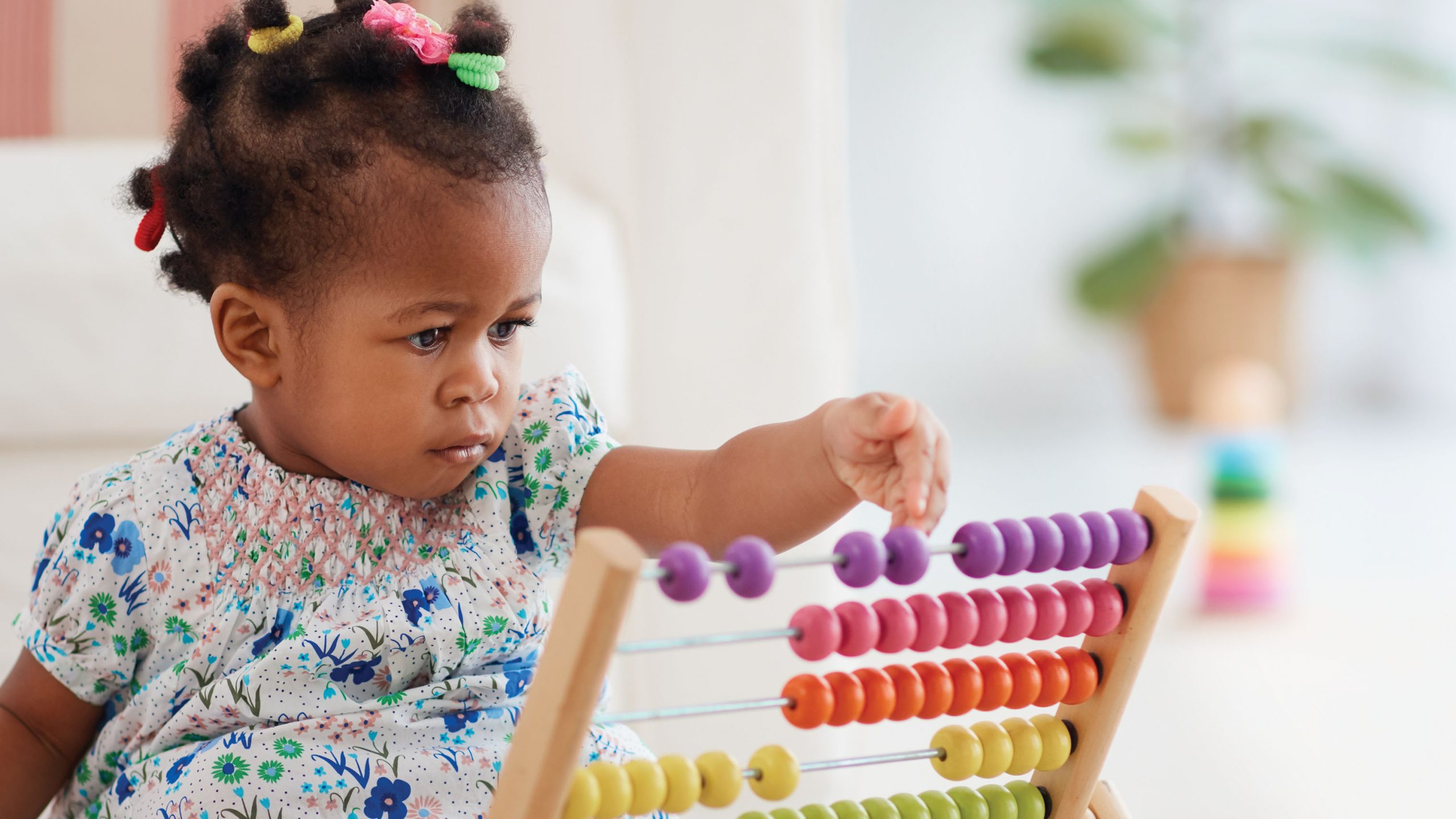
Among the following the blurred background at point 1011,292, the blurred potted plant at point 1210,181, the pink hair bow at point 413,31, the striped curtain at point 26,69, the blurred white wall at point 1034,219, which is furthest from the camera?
the blurred white wall at point 1034,219

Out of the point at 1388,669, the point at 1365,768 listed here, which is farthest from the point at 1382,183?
the point at 1365,768

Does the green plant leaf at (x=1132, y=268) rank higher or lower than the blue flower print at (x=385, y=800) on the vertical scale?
lower

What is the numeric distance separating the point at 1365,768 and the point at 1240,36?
2171 millimetres

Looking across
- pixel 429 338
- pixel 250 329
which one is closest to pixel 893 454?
pixel 429 338

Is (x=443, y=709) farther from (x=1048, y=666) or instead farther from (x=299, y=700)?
(x=1048, y=666)

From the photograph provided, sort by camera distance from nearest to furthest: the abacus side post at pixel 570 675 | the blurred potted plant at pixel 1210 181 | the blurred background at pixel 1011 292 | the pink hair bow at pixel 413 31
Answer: the abacus side post at pixel 570 675 → the pink hair bow at pixel 413 31 → the blurred background at pixel 1011 292 → the blurred potted plant at pixel 1210 181

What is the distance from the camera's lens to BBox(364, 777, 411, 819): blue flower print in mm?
801

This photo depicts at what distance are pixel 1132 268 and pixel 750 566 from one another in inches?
104

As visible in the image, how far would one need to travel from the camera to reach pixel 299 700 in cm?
82

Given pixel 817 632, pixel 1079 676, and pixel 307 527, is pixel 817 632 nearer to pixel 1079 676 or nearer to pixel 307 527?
pixel 1079 676

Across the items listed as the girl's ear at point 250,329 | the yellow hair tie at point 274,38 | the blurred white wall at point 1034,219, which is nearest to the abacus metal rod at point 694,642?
the girl's ear at point 250,329

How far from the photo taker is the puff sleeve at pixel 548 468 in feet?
2.93

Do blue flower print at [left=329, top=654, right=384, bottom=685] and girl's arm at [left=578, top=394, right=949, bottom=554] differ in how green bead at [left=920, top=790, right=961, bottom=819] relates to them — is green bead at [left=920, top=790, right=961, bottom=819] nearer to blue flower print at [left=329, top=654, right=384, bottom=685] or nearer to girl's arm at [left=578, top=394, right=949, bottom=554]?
girl's arm at [left=578, top=394, right=949, bottom=554]

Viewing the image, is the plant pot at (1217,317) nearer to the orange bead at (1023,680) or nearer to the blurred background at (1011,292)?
the blurred background at (1011,292)
